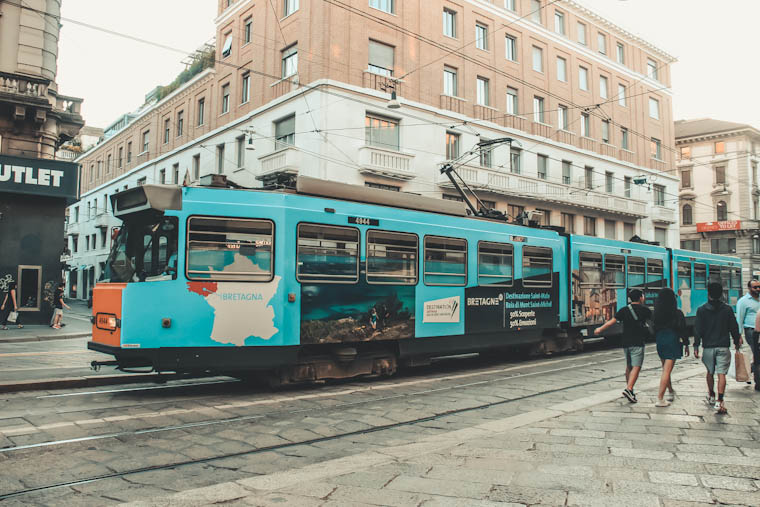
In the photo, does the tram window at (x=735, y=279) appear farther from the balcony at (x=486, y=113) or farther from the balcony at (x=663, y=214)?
the balcony at (x=663, y=214)

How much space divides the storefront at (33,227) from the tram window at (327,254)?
1521 centimetres

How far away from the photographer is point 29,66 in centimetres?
1945

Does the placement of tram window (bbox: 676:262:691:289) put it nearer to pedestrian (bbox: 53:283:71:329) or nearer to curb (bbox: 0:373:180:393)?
curb (bbox: 0:373:180:393)

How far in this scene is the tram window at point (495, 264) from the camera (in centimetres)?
1139

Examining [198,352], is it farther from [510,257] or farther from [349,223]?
[510,257]

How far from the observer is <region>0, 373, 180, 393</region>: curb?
8094 millimetres

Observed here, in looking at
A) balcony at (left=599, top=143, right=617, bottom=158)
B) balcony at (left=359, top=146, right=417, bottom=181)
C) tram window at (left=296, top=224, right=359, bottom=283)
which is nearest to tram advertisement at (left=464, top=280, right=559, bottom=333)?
tram window at (left=296, top=224, right=359, bottom=283)

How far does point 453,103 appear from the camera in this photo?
25125mm

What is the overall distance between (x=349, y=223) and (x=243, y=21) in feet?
67.5

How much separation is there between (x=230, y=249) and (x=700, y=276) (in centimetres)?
1789

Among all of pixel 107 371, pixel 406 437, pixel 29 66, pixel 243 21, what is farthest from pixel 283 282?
pixel 243 21

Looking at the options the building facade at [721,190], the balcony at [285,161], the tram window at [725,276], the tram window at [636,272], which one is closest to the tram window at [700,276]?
the tram window at [725,276]

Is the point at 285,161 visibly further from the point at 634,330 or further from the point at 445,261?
the point at 634,330

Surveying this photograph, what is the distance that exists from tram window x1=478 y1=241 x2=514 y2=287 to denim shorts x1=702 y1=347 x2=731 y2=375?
14.9 feet
